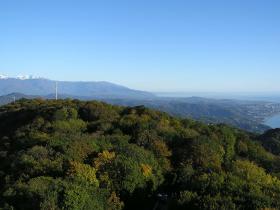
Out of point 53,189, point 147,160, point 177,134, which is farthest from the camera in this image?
point 177,134

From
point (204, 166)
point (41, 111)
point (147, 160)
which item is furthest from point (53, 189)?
point (41, 111)

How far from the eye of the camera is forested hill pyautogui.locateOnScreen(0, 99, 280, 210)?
1586 centimetres

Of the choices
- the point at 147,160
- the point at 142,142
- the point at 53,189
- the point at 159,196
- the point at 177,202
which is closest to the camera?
the point at 177,202

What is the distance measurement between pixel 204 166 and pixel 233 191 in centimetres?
611

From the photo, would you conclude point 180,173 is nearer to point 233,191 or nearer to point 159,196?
point 159,196

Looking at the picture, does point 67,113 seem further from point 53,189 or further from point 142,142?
point 53,189

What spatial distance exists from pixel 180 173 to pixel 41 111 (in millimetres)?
17147

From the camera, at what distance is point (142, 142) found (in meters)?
24.9

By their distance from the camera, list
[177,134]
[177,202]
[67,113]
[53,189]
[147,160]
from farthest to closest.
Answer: [67,113]
[177,134]
[147,160]
[53,189]
[177,202]

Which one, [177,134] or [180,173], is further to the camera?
[177,134]

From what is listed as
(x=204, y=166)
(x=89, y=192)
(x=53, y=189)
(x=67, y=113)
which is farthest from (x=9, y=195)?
(x=67, y=113)

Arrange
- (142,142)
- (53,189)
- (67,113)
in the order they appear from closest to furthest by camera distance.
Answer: (53,189) < (142,142) < (67,113)

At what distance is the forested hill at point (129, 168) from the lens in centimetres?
1586

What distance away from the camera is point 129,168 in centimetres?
1911
